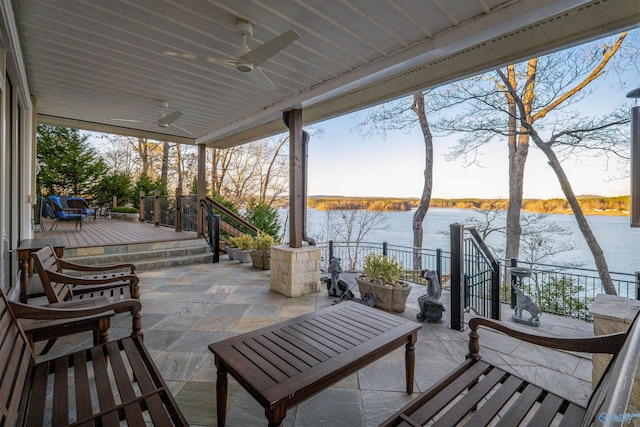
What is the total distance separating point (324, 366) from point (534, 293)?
23.8ft

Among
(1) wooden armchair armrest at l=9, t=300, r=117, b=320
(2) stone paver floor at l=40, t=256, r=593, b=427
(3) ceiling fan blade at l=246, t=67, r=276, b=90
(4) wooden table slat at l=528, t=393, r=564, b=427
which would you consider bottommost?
(2) stone paver floor at l=40, t=256, r=593, b=427

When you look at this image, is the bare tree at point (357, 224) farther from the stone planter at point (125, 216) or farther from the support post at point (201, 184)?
the stone planter at point (125, 216)

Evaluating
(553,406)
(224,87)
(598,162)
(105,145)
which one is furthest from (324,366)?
(105,145)

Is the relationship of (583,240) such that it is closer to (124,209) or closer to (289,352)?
(289,352)

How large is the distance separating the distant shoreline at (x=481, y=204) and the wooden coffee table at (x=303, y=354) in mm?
4096

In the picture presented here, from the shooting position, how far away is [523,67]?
779 centimetres

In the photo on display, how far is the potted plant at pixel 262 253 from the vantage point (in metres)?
5.82

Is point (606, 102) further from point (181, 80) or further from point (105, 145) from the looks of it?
point (105, 145)

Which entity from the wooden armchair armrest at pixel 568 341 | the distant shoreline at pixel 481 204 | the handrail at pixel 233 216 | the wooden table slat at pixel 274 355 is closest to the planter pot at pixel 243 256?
the handrail at pixel 233 216

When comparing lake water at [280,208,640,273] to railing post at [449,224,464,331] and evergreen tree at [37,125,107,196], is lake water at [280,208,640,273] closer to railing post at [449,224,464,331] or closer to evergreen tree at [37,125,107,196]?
railing post at [449,224,464,331]

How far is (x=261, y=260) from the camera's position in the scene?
230 inches

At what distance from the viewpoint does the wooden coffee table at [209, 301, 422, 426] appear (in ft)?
4.61

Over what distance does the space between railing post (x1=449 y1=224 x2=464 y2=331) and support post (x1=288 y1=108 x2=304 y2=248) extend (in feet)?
6.96

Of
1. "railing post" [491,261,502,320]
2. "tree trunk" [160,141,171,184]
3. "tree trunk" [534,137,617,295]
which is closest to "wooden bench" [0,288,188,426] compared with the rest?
"railing post" [491,261,502,320]
